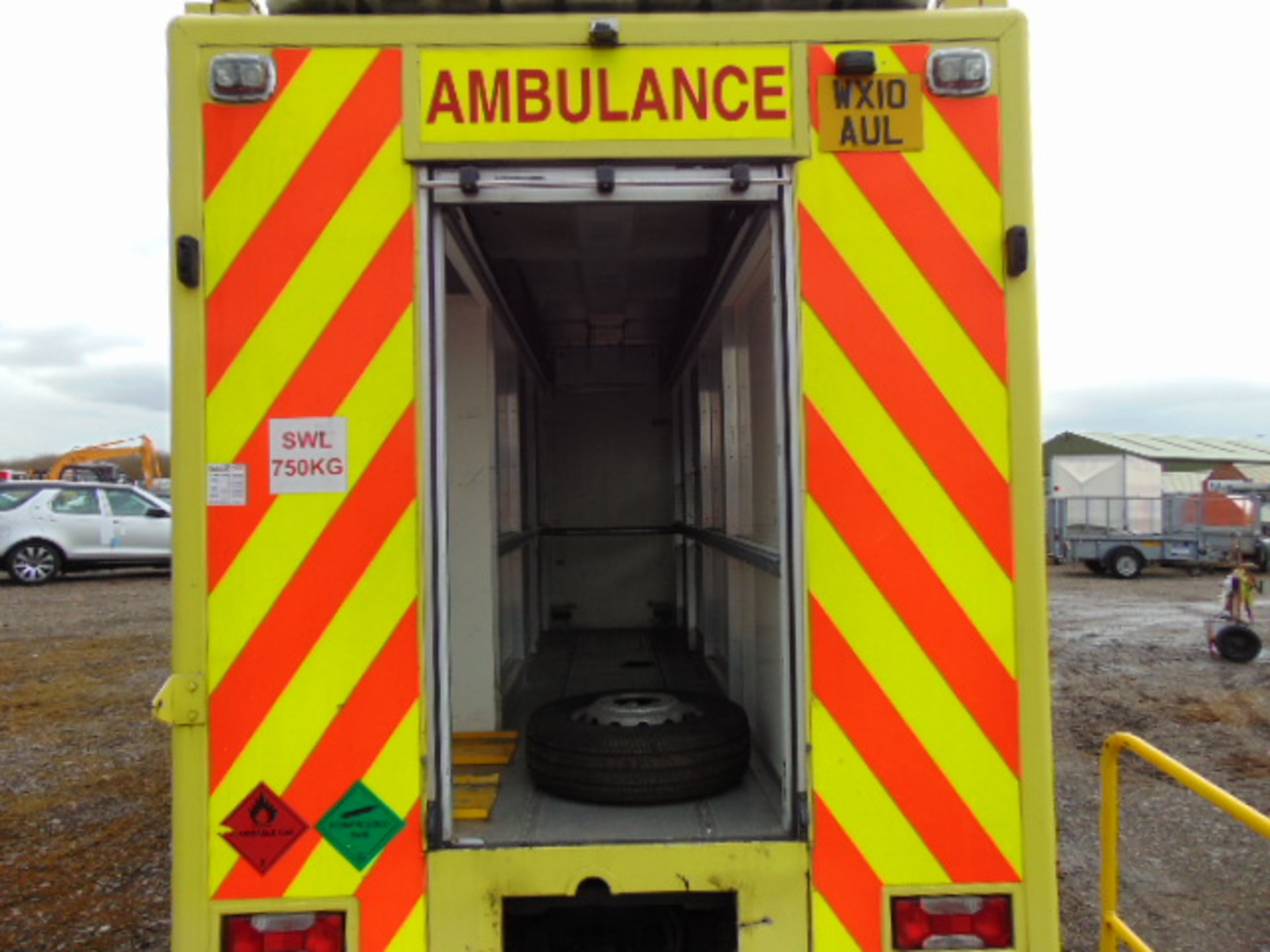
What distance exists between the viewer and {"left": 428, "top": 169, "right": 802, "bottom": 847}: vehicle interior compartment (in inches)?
98.8

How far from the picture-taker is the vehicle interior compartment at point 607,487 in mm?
2510

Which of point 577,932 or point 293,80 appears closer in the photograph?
point 293,80

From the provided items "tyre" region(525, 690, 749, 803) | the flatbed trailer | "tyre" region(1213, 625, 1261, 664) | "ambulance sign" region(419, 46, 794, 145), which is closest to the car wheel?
"tyre" region(525, 690, 749, 803)

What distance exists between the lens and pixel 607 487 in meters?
6.84

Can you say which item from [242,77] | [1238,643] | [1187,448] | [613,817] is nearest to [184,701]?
[613,817]

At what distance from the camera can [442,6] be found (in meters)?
2.38

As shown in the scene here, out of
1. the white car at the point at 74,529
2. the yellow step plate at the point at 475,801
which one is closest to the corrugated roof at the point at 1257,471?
the white car at the point at 74,529

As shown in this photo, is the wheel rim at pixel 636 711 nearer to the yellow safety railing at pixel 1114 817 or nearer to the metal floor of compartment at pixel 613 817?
the metal floor of compartment at pixel 613 817

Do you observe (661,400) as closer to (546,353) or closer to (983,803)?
(546,353)

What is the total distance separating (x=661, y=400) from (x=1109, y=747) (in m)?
4.34

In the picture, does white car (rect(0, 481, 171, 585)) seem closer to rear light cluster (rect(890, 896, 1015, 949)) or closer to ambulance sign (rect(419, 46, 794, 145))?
ambulance sign (rect(419, 46, 794, 145))

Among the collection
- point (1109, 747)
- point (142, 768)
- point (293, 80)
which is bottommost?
point (142, 768)

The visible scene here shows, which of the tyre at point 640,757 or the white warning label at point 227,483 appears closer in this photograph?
the white warning label at point 227,483

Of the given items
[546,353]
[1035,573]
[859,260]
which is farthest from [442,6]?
[546,353]
